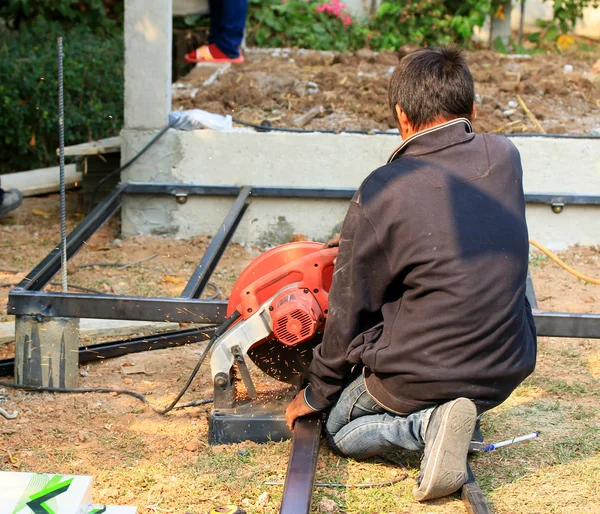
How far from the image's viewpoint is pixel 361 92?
22.0 feet

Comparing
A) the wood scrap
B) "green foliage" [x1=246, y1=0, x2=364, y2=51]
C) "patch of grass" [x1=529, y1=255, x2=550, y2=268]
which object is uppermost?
"green foliage" [x1=246, y1=0, x2=364, y2=51]

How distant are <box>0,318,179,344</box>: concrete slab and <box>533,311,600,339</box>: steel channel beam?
204 centimetres

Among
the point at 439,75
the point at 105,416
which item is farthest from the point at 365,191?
the point at 105,416

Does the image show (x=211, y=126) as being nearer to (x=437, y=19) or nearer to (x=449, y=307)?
(x=449, y=307)

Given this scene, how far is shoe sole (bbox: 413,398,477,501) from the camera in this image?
2520 mm

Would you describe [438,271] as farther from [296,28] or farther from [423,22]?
[423,22]

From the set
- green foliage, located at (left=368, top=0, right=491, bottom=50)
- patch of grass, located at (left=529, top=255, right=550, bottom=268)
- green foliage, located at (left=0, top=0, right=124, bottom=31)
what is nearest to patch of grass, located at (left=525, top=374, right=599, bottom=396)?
patch of grass, located at (left=529, top=255, right=550, bottom=268)

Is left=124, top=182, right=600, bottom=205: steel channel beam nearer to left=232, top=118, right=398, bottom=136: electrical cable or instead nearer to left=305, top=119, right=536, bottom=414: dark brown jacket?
left=232, top=118, right=398, bottom=136: electrical cable

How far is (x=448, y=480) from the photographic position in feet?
8.36

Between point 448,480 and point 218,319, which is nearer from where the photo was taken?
point 448,480

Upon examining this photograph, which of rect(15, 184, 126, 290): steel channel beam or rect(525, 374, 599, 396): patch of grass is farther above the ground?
rect(15, 184, 126, 290): steel channel beam

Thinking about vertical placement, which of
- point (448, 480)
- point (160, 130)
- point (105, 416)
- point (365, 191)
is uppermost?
point (365, 191)

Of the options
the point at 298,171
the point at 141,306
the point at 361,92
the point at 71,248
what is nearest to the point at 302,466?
the point at 141,306

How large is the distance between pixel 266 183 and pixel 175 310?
8.04 ft
